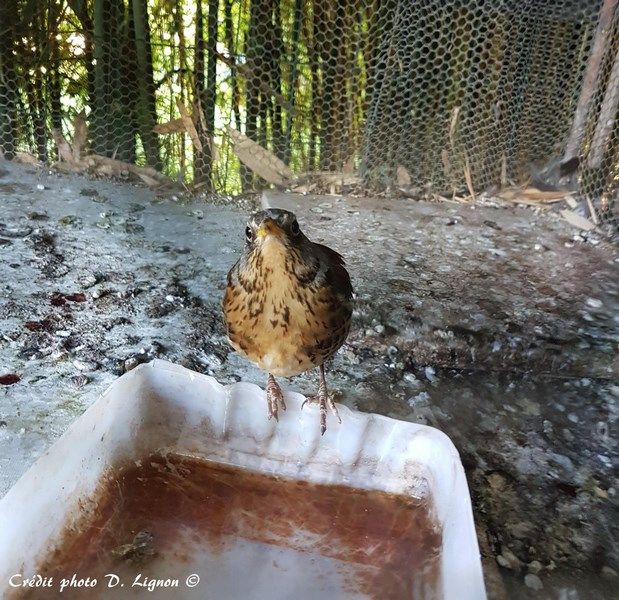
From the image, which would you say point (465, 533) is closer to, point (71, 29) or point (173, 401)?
point (173, 401)

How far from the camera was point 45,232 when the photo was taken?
139 inches

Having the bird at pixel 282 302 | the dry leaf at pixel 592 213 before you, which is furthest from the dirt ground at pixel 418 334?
the bird at pixel 282 302

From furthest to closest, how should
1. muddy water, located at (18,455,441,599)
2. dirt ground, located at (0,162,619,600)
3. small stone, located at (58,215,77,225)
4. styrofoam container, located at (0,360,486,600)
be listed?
small stone, located at (58,215,77,225) → dirt ground, located at (0,162,619,600) → muddy water, located at (18,455,441,599) → styrofoam container, located at (0,360,486,600)

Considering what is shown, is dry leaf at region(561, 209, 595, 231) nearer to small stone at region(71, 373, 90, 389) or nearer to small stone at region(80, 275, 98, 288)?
small stone at region(80, 275, 98, 288)

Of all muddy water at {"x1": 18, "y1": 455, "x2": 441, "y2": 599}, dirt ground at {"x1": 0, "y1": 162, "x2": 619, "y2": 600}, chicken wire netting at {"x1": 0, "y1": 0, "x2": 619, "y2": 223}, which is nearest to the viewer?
muddy water at {"x1": 18, "y1": 455, "x2": 441, "y2": 599}

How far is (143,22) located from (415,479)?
11.4 ft

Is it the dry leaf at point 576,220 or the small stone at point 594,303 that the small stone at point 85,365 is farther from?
the dry leaf at point 576,220

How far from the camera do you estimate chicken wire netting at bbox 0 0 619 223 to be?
13.0 ft

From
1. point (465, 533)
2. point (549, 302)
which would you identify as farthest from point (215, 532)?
point (549, 302)

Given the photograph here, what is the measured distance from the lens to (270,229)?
6.03 ft

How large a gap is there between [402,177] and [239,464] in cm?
280

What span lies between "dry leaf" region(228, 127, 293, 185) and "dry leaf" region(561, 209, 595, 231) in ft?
6.03

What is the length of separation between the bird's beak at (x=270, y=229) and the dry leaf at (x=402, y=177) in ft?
8.94

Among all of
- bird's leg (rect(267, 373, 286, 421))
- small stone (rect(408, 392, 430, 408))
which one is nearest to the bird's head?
bird's leg (rect(267, 373, 286, 421))
